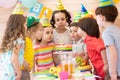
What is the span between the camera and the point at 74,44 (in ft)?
8.19

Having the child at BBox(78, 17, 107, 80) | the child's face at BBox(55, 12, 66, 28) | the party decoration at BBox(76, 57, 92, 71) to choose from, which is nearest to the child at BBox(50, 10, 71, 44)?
the child's face at BBox(55, 12, 66, 28)

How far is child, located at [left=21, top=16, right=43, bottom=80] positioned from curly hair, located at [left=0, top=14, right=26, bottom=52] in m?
0.17

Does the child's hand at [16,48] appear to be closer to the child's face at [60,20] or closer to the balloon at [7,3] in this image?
the child's face at [60,20]

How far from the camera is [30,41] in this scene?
7.91ft

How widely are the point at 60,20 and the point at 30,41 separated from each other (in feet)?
1.21

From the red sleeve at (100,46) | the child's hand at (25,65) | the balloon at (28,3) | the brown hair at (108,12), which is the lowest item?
the child's hand at (25,65)

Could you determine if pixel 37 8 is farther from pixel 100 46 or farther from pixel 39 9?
pixel 100 46

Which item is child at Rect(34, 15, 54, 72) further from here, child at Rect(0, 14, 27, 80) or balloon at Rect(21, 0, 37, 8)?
balloon at Rect(21, 0, 37, 8)

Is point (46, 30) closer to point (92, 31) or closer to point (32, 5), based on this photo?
point (92, 31)

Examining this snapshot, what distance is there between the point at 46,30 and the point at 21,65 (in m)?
0.43

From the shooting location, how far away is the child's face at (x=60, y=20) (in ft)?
8.41

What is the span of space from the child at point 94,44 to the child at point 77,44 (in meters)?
0.08

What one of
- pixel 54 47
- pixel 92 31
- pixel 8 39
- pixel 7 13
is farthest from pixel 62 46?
pixel 7 13

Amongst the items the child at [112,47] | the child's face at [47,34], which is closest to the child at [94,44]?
the child at [112,47]
